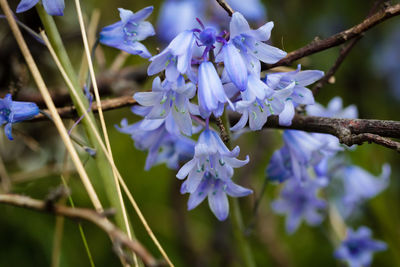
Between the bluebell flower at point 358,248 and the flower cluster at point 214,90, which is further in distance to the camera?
the bluebell flower at point 358,248

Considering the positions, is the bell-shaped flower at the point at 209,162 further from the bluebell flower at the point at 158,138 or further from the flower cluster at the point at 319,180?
the flower cluster at the point at 319,180

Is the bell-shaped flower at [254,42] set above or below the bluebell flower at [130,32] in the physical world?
above

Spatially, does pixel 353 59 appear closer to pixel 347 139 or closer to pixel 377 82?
pixel 377 82

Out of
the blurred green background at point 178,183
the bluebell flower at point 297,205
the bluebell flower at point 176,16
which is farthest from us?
the bluebell flower at point 176,16

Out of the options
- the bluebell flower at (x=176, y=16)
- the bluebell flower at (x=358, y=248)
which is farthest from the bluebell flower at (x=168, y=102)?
the bluebell flower at (x=176, y=16)

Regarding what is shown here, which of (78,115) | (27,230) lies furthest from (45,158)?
(78,115)

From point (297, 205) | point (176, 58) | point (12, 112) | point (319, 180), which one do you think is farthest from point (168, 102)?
point (297, 205)

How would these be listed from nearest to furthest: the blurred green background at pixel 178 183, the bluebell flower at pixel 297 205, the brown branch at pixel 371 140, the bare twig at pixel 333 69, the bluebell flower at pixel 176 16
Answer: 1. the brown branch at pixel 371 140
2. the bare twig at pixel 333 69
3. the bluebell flower at pixel 297 205
4. the blurred green background at pixel 178 183
5. the bluebell flower at pixel 176 16

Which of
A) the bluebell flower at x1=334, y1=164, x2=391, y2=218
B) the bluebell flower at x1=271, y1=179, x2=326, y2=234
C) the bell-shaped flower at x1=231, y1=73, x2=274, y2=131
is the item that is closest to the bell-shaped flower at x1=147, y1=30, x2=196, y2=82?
the bell-shaped flower at x1=231, y1=73, x2=274, y2=131
